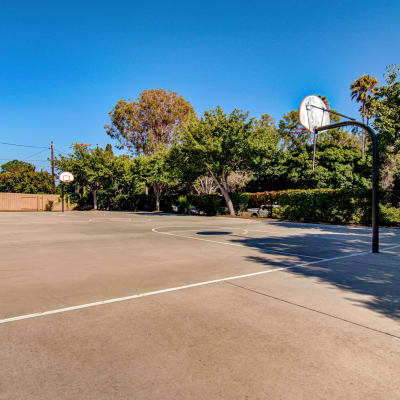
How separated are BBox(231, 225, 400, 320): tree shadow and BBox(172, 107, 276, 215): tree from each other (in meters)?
14.9

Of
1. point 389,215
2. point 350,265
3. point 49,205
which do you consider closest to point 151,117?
point 49,205

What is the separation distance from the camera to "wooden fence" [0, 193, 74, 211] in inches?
1668

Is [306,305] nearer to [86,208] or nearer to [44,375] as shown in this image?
[44,375]

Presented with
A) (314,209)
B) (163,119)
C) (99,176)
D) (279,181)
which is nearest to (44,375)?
(314,209)

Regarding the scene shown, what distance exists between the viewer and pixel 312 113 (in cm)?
1108

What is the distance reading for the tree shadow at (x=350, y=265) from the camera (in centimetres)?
488

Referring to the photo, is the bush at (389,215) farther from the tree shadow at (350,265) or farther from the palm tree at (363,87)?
the palm tree at (363,87)

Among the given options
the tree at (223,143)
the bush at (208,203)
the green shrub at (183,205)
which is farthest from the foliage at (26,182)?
the tree at (223,143)

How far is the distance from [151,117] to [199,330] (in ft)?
146

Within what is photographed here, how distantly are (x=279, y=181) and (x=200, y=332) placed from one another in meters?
34.7

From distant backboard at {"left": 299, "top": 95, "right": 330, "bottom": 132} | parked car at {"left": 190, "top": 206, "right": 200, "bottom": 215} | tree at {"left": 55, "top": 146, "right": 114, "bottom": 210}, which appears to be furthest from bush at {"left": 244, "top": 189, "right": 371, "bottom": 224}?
tree at {"left": 55, "top": 146, "right": 114, "bottom": 210}

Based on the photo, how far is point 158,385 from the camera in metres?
2.57

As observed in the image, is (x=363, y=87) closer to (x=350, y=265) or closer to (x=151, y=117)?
(x=151, y=117)

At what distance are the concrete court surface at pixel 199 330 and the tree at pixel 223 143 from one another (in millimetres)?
18825
